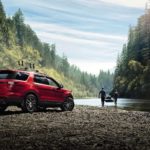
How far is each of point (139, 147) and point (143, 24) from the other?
153557 millimetres

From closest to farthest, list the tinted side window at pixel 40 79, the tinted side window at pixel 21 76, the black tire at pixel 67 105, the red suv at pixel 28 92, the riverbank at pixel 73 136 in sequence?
the riverbank at pixel 73 136 → the red suv at pixel 28 92 → the tinted side window at pixel 21 76 → the tinted side window at pixel 40 79 → the black tire at pixel 67 105

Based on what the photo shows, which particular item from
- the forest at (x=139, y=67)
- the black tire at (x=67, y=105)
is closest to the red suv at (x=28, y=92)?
the black tire at (x=67, y=105)

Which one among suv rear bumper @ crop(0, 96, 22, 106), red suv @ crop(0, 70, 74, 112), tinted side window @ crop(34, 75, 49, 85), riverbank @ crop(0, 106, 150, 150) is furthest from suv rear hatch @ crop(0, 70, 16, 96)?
riverbank @ crop(0, 106, 150, 150)

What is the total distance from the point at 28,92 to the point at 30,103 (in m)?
0.58

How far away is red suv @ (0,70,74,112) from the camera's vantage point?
24.1m

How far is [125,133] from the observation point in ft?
48.9

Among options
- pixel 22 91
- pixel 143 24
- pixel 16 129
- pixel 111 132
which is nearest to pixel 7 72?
pixel 22 91

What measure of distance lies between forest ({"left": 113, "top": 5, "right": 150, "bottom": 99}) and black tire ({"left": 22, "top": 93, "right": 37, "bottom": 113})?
100592 millimetres

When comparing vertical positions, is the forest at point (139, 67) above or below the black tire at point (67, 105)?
above

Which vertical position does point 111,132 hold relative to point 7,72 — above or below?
below

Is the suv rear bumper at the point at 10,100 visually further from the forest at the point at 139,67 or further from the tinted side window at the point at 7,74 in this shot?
the forest at the point at 139,67

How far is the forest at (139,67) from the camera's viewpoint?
435ft

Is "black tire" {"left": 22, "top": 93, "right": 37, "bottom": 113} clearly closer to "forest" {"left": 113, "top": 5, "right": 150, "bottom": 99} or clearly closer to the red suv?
the red suv

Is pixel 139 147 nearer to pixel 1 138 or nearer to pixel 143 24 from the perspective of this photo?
pixel 1 138
